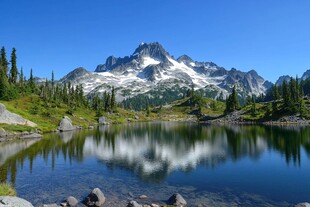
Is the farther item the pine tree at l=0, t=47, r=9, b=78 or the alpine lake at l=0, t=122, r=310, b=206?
the pine tree at l=0, t=47, r=9, b=78

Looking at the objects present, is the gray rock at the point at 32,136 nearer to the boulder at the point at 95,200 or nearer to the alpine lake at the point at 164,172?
the alpine lake at the point at 164,172

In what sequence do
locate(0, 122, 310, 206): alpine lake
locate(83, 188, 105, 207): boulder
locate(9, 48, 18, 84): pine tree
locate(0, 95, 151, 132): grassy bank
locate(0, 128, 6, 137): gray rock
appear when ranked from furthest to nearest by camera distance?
locate(9, 48, 18, 84): pine tree < locate(0, 95, 151, 132): grassy bank < locate(0, 128, 6, 137): gray rock < locate(0, 122, 310, 206): alpine lake < locate(83, 188, 105, 207): boulder

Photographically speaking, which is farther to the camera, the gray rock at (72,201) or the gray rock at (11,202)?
the gray rock at (72,201)

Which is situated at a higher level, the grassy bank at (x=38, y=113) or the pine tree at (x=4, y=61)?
the pine tree at (x=4, y=61)

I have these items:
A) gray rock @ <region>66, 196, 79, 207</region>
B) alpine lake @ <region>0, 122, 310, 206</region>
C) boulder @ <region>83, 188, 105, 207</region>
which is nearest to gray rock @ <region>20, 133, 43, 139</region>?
alpine lake @ <region>0, 122, 310, 206</region>

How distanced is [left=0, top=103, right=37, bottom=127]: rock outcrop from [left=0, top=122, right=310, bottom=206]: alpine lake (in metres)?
26.0

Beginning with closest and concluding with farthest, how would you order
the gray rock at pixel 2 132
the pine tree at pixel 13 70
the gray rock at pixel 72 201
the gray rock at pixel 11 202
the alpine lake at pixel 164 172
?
1. the gray rock at pixel 11 202
2. the gray rock at pixel 72 201
3. the alpine lake at pixel 164 172
4. the gray rock at pixel 2 132
5. the pine tree at pixel 13 70

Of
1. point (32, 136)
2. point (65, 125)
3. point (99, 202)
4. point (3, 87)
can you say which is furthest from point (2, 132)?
point (99, 202)

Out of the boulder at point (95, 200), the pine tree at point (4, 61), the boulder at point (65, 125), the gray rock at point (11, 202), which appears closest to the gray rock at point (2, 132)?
the boulder at point (65, 125)

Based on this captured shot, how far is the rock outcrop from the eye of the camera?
375ft

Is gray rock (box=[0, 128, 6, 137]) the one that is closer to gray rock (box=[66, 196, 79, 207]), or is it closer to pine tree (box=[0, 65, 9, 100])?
pine tree (box=[0, 65, 9, 100])

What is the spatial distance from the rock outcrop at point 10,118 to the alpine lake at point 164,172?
1022 inches

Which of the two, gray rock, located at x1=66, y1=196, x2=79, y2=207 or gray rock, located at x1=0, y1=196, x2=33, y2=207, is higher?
gray rock, located at x1=0, y1=196, x2=33, y2=207

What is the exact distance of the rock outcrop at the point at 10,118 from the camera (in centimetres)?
11444
